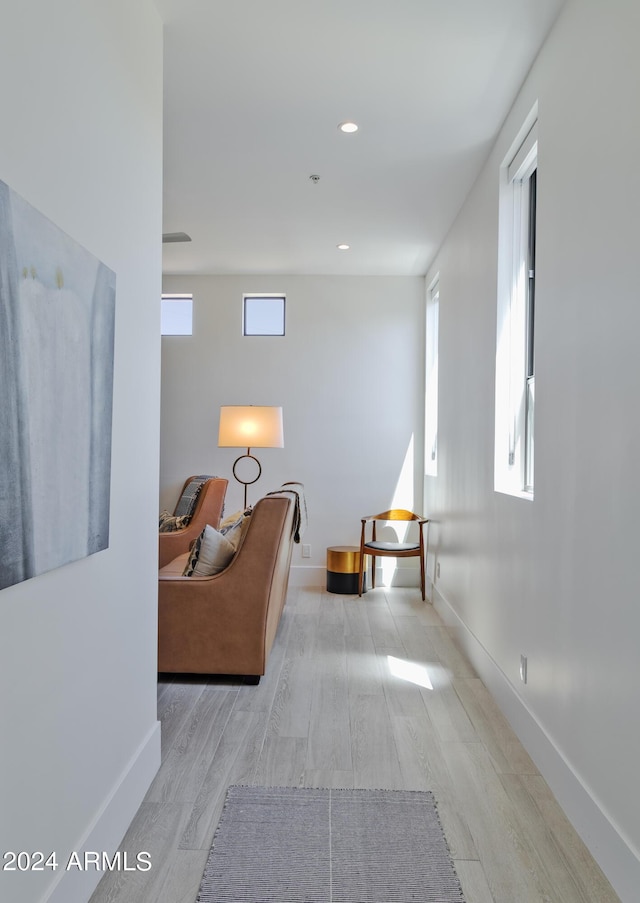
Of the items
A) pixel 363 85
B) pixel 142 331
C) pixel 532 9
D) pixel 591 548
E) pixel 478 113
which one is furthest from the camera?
pixel 478 113

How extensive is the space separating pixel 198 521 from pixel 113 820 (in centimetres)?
328

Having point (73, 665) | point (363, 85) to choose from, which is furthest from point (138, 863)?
point (363, 85)

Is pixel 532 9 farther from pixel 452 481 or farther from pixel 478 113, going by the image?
pixel 452 481

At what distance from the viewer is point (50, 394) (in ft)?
4.73

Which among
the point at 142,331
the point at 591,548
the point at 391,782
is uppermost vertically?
the point at 142,331

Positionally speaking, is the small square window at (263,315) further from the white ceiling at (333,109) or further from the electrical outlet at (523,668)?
the electrical outlet at (523,668)

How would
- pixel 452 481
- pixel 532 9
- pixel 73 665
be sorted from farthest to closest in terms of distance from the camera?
1. pixel 452 481
2. pixel 532 9
3. pixel 73 665

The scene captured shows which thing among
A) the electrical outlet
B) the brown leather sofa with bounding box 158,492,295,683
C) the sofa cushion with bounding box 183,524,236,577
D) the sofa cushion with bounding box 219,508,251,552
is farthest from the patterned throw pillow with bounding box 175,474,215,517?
the electrical outlet

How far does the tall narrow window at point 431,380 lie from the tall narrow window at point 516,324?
2.35 m

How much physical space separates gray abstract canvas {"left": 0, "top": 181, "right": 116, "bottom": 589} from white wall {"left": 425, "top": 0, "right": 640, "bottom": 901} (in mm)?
1415

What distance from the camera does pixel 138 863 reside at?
1853 millimetres

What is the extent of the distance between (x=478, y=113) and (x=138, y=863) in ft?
10.8

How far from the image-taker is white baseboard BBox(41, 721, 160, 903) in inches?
61.8

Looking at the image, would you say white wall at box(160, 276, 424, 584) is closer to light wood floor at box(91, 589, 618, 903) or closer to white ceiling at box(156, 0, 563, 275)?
white ceiling at box(156, 0, 563, 275)
